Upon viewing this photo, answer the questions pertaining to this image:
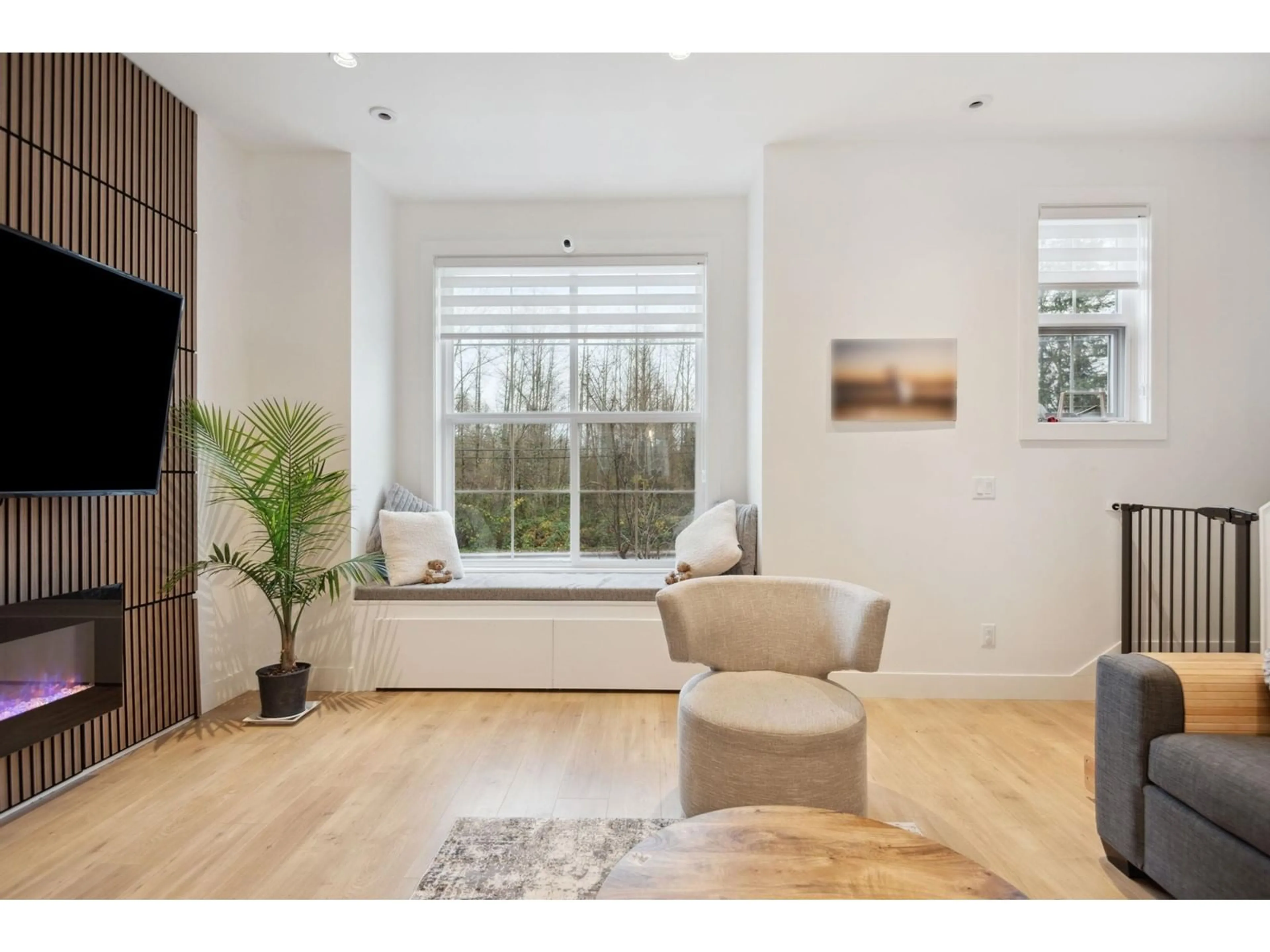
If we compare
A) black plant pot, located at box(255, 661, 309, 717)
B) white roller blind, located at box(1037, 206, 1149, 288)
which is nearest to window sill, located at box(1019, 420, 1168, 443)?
white roller blind, located at box(1037, 206, 1149, 288)

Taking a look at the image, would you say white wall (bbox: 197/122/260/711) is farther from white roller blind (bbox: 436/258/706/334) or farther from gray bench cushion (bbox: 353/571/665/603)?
white roller blind (bbox: 436/258/706/334)

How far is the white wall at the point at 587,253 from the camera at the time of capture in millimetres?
4074

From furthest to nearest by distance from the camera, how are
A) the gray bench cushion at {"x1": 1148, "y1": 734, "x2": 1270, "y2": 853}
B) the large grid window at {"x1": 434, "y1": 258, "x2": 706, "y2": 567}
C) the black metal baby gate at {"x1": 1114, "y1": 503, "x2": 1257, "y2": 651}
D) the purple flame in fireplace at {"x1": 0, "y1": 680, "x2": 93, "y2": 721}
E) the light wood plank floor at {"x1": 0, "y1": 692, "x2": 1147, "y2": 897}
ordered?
the large grid window at {"x1": 434, "y1": 258, "x2": 706, "y2": 567} → the black metal baby gate at {"x1": 1114, "y1": 503, "x2": 1257, "y2": 651} → the purple flame in fireplace at {"x1": 0, "y1": 680, "x2": 93, "y2": 721} → the light wood plank floor at {"x1": 0, "y1": 692, "x2": 1147, "y2": 897} → the gray bench cushion at {"x1": 1148, "y1": 734, "x2": 1270, "y2": 853}

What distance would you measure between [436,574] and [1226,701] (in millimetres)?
3191

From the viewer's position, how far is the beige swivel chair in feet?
6.06

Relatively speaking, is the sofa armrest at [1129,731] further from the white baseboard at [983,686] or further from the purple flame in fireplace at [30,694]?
the purple flame in fireplace at [30,694]

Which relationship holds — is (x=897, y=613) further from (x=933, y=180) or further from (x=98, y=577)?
(x=98, y=577)

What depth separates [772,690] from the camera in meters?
2.06

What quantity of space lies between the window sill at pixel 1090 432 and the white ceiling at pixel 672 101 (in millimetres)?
1413

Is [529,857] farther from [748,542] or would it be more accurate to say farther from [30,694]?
[748,542]

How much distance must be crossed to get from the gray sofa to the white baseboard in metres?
1.41

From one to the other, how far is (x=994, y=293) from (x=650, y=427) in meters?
2.00
